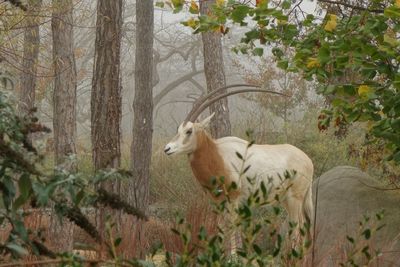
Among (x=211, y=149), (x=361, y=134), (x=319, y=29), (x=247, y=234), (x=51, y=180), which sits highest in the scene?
(x=319, y=29)

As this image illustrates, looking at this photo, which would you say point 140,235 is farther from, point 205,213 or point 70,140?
point 70,140

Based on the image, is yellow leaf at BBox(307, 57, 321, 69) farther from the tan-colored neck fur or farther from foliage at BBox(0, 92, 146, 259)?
the tan-colored neck fur

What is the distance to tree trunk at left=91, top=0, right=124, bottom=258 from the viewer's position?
7359mm

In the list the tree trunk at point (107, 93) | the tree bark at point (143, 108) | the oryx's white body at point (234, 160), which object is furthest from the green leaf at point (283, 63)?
the tree bark at point (143, 108)

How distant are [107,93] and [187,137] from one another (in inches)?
34.1

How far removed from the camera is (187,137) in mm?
7566

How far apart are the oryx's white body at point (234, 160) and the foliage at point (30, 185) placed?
505cm

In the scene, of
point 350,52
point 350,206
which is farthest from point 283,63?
point 350,206

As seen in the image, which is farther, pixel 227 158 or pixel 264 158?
pixel 264 158

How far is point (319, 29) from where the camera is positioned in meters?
4.84

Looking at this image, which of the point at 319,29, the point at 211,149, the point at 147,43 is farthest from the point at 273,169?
the point at 147,43

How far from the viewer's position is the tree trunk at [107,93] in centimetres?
736

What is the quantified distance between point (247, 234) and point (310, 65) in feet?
6.84

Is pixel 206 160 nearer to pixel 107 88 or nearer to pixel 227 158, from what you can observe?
pixel 227 158
